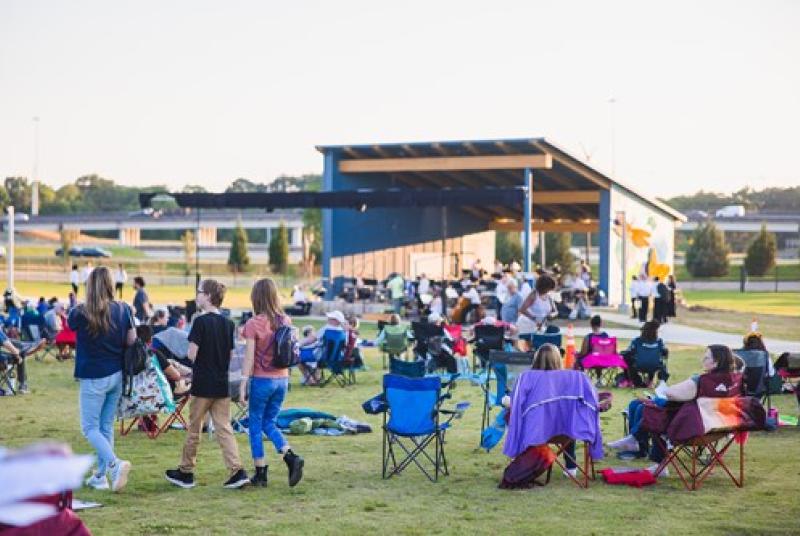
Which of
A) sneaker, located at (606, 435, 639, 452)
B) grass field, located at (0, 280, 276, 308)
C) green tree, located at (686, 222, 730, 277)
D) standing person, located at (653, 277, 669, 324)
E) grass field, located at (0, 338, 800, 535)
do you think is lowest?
grass field, located at (0, 338, 800, 535)

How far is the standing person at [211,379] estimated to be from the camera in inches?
301

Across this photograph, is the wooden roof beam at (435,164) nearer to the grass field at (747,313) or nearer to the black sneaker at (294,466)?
the grass field at (747,313)

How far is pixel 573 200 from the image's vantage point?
38.5 m

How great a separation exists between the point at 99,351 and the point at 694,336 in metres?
17.3

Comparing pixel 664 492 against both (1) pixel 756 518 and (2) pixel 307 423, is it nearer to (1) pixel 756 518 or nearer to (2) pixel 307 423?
(1) pixel 756 518

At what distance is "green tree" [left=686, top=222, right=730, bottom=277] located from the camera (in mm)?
57594

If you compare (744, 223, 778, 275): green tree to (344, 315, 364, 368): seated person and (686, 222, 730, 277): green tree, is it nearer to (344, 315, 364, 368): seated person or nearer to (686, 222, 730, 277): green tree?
(686, 222, 730, 277): green tree

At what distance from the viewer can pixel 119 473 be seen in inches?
299

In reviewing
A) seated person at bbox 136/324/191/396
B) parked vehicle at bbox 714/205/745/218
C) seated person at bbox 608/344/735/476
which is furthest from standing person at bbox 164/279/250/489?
parked vehicle at bbox 714/205/745/218

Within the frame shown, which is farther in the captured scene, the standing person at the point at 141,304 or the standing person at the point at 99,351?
the standing person at the point at 141,304

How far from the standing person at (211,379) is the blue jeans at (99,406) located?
1.64 ft

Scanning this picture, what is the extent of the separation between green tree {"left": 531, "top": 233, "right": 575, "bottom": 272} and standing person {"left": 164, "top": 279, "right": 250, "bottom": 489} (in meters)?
43.4

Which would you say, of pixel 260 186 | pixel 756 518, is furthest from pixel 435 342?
pixel 260 186

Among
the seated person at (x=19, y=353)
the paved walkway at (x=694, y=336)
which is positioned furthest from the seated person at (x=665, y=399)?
the paved walkway at (x=694, y=336)
